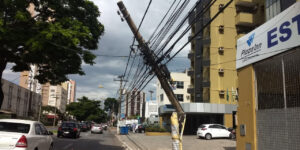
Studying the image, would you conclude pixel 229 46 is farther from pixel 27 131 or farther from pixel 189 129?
pixel 27 131

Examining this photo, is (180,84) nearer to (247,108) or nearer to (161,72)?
(161,72)

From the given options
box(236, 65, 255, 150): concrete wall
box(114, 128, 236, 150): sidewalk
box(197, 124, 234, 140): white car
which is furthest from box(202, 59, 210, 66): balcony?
box(236, 65, 255, 150): concrete wall

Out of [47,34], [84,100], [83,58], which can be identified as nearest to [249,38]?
[83,58]

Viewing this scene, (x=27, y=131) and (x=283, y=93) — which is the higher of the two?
(x=283, y=93)

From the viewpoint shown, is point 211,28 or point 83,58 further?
point 211,28

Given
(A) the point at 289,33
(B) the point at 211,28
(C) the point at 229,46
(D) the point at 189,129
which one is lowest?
(D) the point at 189,129

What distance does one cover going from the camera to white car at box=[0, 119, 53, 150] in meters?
7.91

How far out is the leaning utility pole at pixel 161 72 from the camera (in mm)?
11867

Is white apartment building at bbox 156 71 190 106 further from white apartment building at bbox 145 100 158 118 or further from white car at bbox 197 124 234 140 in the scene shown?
white car at bbox 197 124 234 140

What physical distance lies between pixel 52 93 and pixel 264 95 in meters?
110

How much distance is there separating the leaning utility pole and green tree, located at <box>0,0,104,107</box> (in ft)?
5.42

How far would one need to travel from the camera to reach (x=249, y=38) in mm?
11695

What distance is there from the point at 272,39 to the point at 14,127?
9.12 meters

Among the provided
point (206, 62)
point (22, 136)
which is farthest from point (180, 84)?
point (22, 136)
